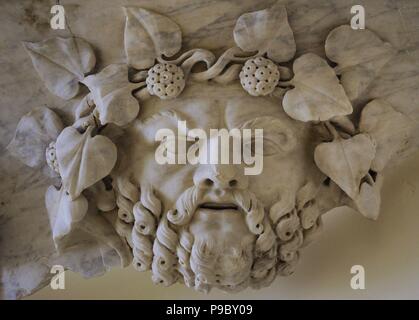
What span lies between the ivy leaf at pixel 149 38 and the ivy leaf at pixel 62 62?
0.36 ft

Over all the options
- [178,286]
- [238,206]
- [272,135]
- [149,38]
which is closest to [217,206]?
[238,206]

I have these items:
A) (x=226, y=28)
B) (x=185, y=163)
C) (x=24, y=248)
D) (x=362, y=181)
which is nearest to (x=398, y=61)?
(x=362, y=181)

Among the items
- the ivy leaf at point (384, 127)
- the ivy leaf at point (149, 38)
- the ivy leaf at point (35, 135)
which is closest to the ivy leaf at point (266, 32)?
the ivy leaf at point (149, 38)

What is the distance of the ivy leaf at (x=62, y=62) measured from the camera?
→ 1.49 metres

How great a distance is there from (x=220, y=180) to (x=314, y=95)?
27 cm

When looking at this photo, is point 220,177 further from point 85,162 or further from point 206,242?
point 85,162

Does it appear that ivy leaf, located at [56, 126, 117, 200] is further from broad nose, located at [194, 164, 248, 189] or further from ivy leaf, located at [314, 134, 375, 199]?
ivy leaf, located at [314, 134, 375, 199]

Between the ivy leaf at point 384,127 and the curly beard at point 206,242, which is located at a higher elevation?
the ivy leaf at point 384,127

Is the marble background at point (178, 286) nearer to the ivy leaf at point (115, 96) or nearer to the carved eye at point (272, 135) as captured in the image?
the ivy leaf at point (115, 96)

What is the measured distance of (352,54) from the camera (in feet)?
4.78

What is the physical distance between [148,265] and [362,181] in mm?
500

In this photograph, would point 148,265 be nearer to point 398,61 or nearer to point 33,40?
point 33,40

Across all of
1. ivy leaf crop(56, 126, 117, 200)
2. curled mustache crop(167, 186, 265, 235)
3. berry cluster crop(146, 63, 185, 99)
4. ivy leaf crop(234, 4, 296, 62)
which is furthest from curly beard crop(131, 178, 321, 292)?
ivy leaf crop(234, 4, 296, 62)

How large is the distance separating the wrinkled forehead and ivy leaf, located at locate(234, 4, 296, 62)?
0.31 ft
